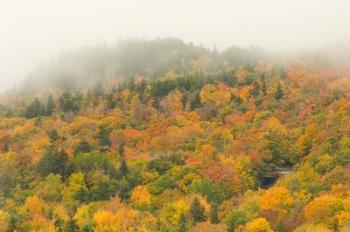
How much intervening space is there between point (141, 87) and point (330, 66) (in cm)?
5461

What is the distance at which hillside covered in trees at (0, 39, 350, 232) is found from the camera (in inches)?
3452

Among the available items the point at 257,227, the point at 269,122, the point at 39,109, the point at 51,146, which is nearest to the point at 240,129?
the point at 269,122

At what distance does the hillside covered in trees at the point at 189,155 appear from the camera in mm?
87688

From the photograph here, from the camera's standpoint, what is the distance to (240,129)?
5723 inches

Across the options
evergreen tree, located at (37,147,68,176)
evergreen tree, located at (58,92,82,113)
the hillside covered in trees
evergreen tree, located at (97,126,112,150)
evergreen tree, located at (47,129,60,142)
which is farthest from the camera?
evergreen tree, located at (58,92,82,113)

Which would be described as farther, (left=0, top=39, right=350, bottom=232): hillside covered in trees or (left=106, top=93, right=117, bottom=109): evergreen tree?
(left=106, top=93, right=117, bottom=109): evergreen tree

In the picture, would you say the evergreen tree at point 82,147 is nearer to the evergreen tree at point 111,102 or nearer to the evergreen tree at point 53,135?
the evergreen tree at point 53,135

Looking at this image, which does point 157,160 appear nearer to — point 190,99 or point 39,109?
point 190,99

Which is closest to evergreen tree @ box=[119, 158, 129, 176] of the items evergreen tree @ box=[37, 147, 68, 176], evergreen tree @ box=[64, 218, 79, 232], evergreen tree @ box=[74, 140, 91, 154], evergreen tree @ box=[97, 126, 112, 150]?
evergreen tree @ box=[37, 147, 68, 176]

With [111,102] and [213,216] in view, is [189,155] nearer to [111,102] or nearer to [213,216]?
[213,216]

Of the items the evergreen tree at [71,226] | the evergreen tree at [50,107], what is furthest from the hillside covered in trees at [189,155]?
the evergreen tree at [50,107]

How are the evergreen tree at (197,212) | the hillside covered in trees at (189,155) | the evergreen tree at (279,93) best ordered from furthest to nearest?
1. the evergreen tree at (279,93)
2. the evergreen tree at (197,212)
3. the hillside covered in trees at (189,155)

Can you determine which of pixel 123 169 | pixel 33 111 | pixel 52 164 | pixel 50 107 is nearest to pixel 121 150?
pixel 52 164

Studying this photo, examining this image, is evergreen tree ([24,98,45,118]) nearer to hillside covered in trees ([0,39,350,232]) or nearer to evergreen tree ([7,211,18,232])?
hillside covered in trees ([0,39,350,232])
